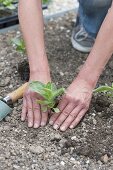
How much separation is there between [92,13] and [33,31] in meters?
0.55

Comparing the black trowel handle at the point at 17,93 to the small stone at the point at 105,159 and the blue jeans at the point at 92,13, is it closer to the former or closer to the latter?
the small stone at the point at 105,159

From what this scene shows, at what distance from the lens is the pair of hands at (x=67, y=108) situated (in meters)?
2.06

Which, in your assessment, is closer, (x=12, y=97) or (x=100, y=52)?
(x=100, y=52)

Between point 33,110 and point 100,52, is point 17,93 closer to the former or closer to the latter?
point 33,110

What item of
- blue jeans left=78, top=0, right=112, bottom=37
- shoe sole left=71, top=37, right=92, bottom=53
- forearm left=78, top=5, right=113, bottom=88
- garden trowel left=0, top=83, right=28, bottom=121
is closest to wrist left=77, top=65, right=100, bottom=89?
forearm left=78, top=5, right=113, bottom=88

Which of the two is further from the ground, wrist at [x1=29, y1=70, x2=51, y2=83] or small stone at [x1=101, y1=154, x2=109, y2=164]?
wrist at [x1=29, y1=70, x2=51, y2=83]

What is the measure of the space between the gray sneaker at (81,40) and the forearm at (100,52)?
2.20 feet

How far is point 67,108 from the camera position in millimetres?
2062

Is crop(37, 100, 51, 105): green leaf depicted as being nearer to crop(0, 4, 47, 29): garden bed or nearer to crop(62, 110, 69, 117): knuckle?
crop(62, 110, 69, 117): knuckle

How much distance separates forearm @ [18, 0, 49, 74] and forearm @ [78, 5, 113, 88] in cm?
21

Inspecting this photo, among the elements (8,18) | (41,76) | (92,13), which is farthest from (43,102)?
(8,18)

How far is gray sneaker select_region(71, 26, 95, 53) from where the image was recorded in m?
2.74

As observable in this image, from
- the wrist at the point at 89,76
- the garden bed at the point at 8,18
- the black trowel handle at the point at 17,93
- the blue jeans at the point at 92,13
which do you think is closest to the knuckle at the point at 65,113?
the wrist at the point at 89,76

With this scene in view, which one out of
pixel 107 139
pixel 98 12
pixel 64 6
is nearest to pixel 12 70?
pixel 98 12
